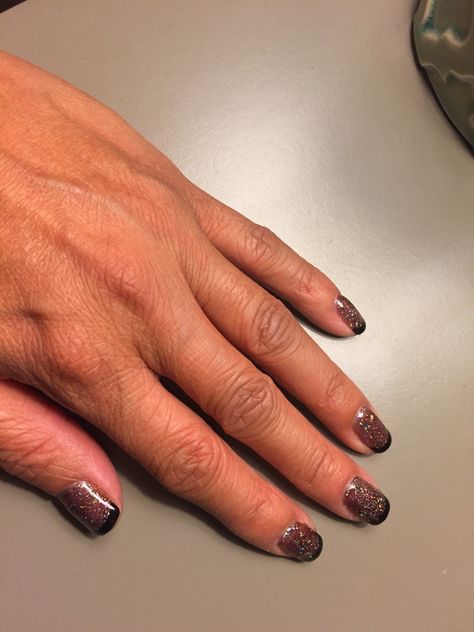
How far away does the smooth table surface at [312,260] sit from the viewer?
0.61 m

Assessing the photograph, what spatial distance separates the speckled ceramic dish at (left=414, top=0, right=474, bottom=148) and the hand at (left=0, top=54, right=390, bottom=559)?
10.8 inches

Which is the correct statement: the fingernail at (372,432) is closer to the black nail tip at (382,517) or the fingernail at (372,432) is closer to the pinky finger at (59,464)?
the black nail tip at (382,517)

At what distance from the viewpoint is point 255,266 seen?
725mm

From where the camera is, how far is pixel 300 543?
63 cm

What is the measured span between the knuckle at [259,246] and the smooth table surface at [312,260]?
0.04 metres

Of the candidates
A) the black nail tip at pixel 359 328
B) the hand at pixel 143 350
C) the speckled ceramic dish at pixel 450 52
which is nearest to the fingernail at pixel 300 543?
the hand at pixel 143 350

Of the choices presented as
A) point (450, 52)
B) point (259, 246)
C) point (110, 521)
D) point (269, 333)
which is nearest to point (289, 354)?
point (269, 333)

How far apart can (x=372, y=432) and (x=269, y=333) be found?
6.0 inches

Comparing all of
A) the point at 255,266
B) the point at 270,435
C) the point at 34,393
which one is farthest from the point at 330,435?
the point at 34,393

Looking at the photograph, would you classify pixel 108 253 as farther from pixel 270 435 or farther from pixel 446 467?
pixel 446 467

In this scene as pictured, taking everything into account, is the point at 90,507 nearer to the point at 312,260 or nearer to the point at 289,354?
the point at 289,354

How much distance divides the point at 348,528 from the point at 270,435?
128 millimetres

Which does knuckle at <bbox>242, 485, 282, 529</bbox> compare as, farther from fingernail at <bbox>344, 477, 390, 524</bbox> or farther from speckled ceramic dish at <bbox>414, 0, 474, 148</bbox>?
speckled ceramic dish at <bbox>414, 0, 474, 148</bbox>

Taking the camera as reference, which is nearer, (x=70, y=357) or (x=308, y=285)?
(x=70, y=357)
